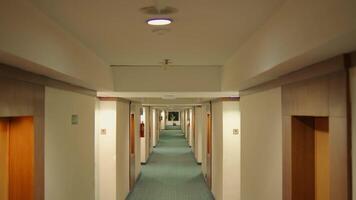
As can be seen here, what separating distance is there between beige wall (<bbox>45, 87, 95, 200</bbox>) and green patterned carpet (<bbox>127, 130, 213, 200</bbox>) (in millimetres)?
4795

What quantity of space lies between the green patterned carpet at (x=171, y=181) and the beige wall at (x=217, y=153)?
798 millimetres

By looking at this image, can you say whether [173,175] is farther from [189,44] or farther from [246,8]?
[246,8]

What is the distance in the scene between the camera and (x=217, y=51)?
13.6 feet

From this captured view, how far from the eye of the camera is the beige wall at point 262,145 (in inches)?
132

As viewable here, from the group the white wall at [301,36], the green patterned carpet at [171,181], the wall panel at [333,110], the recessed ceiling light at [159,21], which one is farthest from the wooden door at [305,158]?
the green patterned carpet at [171,181]

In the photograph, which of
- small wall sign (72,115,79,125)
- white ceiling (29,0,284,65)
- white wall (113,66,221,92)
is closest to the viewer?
white ceiling (29,0,284,65)

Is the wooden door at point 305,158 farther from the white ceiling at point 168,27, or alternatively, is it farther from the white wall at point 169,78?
the white wall at point 169,78

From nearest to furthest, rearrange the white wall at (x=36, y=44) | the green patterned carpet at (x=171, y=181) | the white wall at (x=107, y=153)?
the white wall at (x=36, y=44), the white wall at (x=107, y=153), the green patterned carpet at (x=171, y=181)

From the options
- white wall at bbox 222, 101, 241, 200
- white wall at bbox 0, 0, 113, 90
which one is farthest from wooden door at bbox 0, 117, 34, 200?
white wall at bbox 222, 101, 241, 200

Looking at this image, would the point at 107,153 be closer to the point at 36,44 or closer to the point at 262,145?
the point at 262,145

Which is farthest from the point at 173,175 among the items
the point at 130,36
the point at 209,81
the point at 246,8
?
the point at 246,8

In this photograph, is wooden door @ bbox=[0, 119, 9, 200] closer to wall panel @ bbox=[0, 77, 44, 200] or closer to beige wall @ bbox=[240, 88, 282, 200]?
wall panel @ bbox=[0, 77, 44, 200]

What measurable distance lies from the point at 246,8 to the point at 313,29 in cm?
69

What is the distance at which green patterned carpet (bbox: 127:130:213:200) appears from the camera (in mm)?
9844
